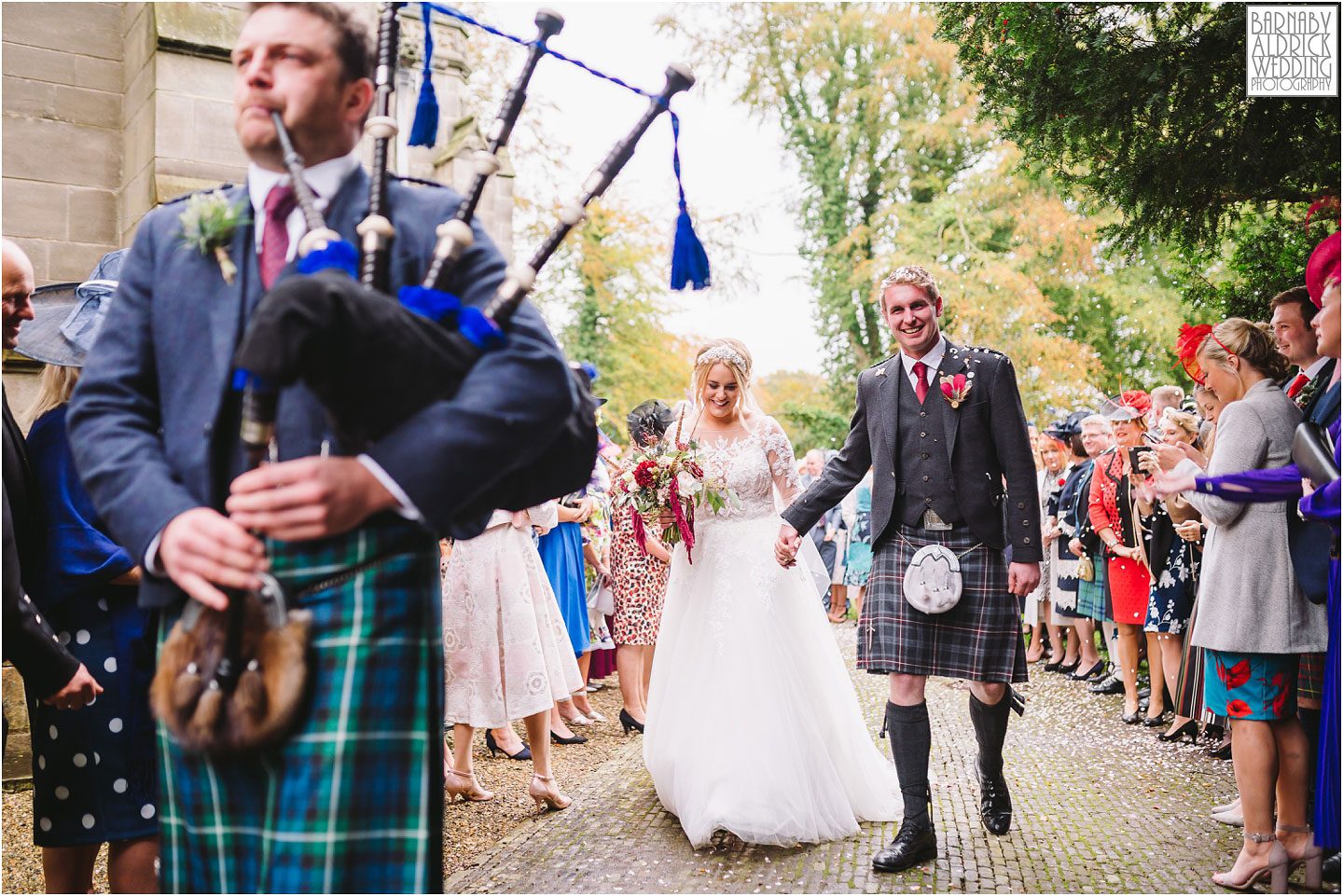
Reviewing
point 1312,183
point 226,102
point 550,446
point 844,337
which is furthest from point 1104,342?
point 550,446

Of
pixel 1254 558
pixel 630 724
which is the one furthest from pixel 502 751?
pixel 1254 558

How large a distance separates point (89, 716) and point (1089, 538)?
26.6ft

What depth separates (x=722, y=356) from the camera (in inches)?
243

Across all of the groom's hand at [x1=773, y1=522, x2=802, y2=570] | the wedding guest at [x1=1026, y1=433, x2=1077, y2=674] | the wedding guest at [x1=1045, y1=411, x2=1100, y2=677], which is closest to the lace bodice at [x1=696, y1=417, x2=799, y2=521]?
the groom's hand at [x1=773, y1=522, x2=802, y2=570]

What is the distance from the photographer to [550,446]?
2119 millimetres

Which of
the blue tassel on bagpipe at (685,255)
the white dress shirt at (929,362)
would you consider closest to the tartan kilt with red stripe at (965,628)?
the white dress shirt at (929,362)

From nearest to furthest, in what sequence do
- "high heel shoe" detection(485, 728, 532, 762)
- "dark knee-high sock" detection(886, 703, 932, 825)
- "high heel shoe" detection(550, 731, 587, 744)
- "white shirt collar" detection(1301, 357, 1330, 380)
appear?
"white shirt collar" detection(1301, 357, 1330, 380) < "dark knee-high sock" detection(886, 703, 932, 825) < "high heel shoe" detection(485, 728, 532, 762) < "high heel shoe" detection(550, 731, 587, 744)

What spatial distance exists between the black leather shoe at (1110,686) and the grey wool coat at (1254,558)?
5.71 m

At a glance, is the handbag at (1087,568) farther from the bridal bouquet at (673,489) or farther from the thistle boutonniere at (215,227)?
the thistle boutonniere at (215,227)

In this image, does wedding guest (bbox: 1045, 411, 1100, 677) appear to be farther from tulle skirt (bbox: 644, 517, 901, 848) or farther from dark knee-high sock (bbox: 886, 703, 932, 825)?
dark knee-high sock (bbox: 886, 703, 932, 825)

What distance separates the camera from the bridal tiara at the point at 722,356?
6.16m

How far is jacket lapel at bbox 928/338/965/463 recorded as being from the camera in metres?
4.90

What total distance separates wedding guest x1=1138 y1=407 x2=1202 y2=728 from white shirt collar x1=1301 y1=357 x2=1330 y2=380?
2.67m

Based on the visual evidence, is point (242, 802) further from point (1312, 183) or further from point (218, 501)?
point (1312, 183)
